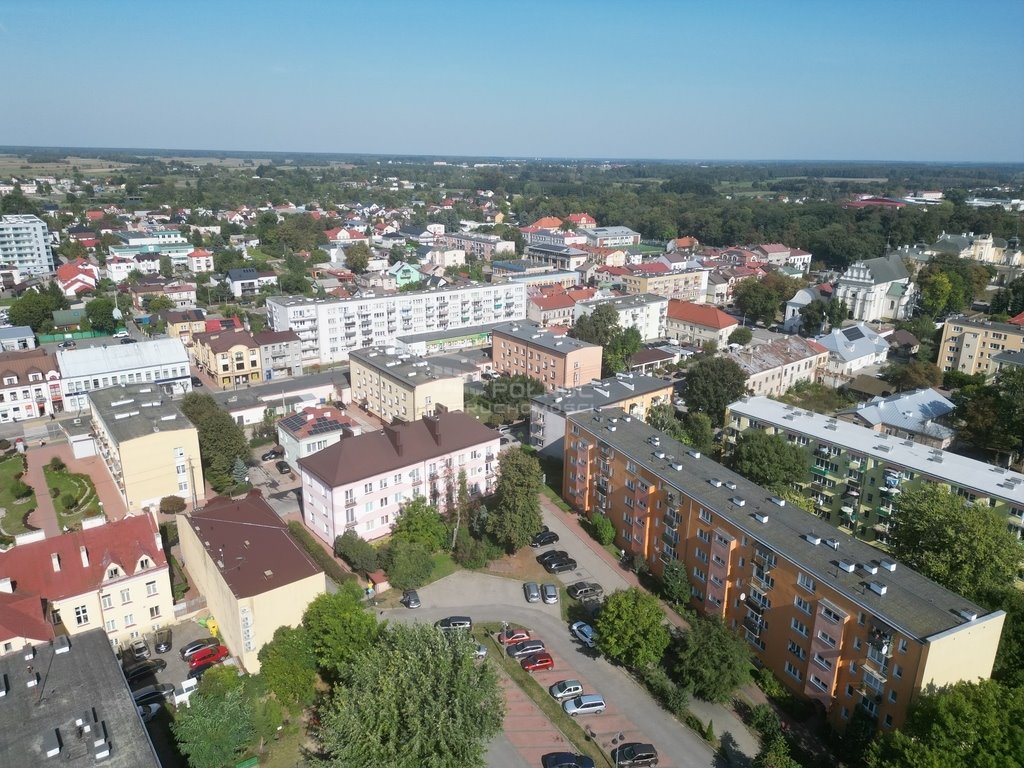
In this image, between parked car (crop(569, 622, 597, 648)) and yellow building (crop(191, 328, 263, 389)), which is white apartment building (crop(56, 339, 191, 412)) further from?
parked car (crop(569, 622, 597, 648))

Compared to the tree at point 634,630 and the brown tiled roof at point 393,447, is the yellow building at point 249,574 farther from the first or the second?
the tree at point 634,630

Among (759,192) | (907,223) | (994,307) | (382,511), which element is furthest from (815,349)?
(759,192)

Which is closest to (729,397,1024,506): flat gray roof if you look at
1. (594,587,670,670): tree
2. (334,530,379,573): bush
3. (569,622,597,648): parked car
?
(594,587,670,670): tree

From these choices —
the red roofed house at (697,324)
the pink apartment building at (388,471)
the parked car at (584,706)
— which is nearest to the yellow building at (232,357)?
the pink apartment building at (388,471)

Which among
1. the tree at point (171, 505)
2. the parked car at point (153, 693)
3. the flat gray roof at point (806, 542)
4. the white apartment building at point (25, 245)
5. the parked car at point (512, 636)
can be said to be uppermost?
the white apartment building at point (25, 245)

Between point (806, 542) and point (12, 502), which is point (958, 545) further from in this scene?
point (12, 502)

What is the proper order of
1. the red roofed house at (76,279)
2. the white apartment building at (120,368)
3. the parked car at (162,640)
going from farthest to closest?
1. the red roofed house at (76,279)
2. the white apartment building at (120,368)
3. the parked car at (162,640)

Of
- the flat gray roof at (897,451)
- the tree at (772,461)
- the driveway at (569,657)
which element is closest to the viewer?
the driveway at (569,657)
